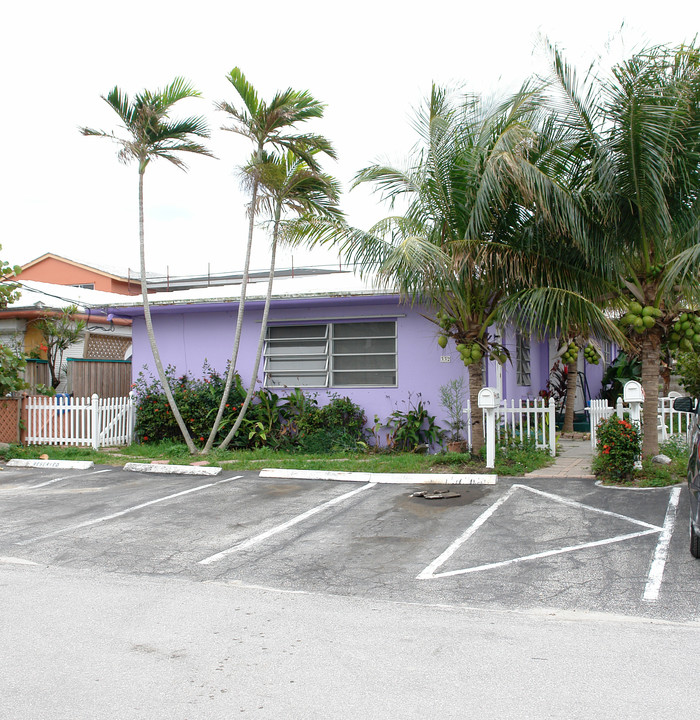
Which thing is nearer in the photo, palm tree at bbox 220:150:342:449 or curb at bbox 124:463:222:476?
curb at bbox 124:463:222:476

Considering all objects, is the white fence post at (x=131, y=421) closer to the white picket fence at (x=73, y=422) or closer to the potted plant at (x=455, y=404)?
the white picket fence at (x=73, y=422)

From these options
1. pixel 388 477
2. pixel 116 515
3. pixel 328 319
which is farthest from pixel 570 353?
pixel 116 515

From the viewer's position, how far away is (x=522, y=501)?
376 inches

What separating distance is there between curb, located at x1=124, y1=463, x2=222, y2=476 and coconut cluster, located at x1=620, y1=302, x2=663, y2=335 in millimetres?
6827

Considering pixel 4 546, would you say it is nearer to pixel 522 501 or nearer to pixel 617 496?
pixel 522 501

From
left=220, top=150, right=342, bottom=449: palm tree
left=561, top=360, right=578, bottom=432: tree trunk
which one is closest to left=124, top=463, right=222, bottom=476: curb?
left=220, top=150, right=342, bottom=449: palm tree

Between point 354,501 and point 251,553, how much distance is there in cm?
265

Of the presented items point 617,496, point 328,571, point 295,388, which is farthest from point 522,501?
point 295,388

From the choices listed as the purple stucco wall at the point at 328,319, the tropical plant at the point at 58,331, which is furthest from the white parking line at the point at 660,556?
the tropical plant at the point at 58,331

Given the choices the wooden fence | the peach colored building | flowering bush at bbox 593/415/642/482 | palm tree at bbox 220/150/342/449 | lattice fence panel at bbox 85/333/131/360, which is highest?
the peach colored building

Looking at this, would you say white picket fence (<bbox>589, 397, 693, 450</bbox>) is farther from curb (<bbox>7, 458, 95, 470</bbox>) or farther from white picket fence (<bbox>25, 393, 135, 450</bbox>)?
white picket fence (<bbox>25, 393, 135, 450</bbox>)

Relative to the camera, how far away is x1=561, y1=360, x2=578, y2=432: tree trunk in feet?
56.0

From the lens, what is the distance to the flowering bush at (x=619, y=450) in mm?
10266

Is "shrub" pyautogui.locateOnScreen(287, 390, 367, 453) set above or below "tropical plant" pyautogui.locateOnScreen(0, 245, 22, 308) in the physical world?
below
